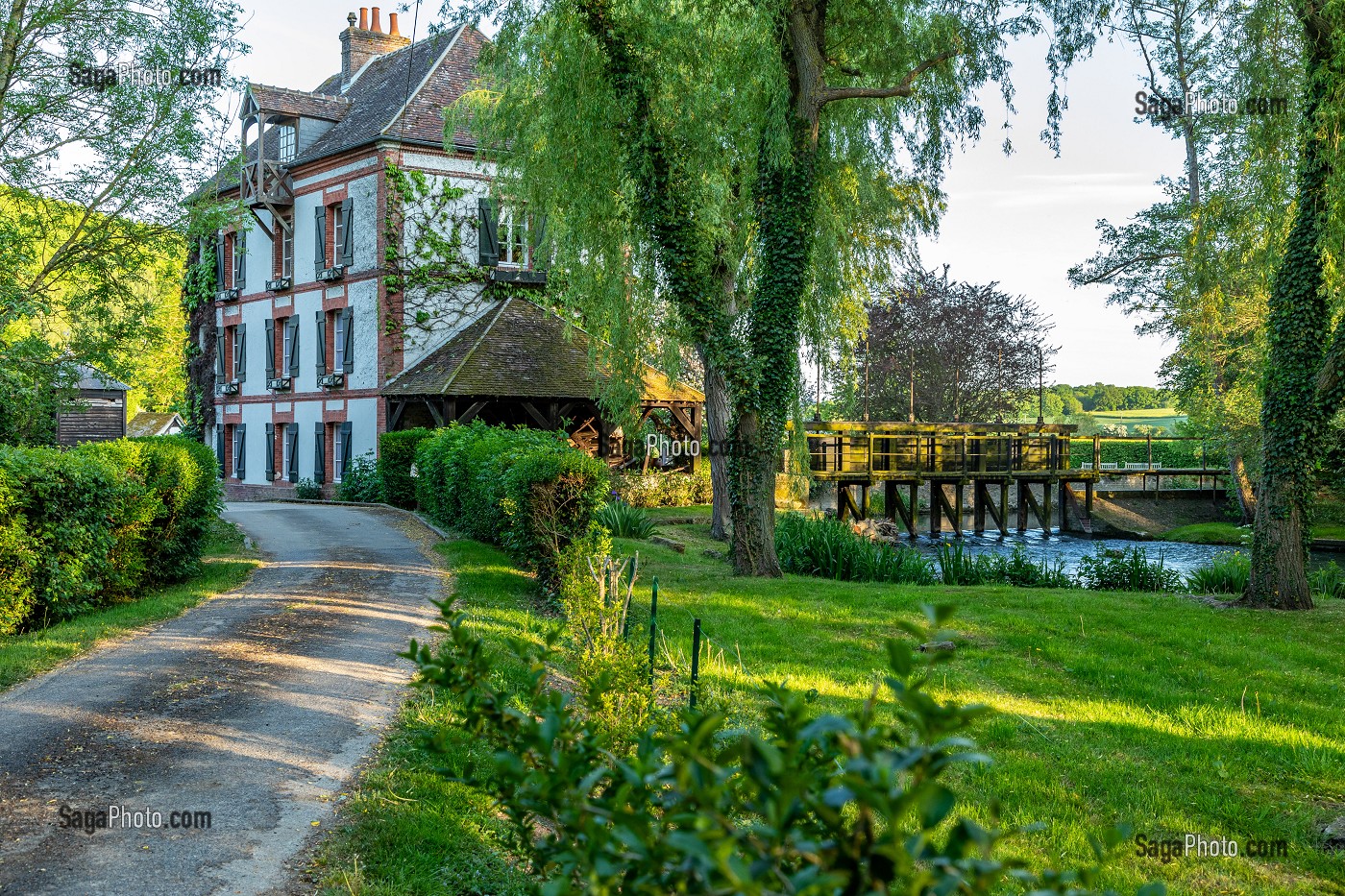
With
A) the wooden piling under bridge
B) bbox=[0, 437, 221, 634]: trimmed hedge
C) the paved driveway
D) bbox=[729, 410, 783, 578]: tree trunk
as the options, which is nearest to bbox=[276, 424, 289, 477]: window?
the wooden piling under bridge

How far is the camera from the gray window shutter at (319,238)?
3094cm

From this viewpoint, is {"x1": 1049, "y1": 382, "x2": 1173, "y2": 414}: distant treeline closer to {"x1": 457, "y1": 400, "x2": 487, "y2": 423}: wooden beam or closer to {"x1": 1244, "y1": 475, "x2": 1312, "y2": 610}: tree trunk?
{"x1": 457, "y1": 400, "x2": 487, "y2": 423}: wooden beam

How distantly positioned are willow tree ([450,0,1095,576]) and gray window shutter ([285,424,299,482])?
768 inches

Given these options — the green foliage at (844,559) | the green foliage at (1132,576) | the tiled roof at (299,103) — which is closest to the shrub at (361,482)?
the tiled roof at (299,103)

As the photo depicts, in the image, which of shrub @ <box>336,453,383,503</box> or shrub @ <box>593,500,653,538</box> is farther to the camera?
shrub @ <box>336,453,383,503</box>

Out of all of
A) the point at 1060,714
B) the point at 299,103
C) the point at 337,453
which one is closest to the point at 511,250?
the point at 337,453

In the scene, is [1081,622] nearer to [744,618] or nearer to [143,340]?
[744,618]

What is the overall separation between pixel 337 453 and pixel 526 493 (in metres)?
20.4

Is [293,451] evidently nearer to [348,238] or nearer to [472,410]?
[348,238]

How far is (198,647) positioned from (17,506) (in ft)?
7.21

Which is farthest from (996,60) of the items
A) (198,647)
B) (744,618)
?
(198,647)

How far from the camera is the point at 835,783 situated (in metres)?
2.00

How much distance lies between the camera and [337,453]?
31.2 meters

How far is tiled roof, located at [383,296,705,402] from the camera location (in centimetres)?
2650
